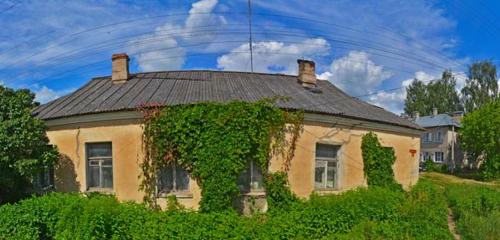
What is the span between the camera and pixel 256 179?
11.3m

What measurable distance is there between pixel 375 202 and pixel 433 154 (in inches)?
1498

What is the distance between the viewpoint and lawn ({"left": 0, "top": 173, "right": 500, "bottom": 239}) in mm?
8430

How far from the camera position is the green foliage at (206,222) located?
8336 millimetres

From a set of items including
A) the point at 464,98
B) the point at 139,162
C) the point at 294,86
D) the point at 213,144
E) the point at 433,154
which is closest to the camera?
the point at 213,144

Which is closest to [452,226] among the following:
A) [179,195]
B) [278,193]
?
[278,193]

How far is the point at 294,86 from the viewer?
569 inches

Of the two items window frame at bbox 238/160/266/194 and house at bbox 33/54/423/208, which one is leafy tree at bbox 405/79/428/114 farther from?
window frame at bbox 238/160/266/194

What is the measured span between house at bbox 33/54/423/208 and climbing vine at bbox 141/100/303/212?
39cm

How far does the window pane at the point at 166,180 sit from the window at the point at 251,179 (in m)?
2.19

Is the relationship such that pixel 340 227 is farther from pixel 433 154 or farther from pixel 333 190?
pixel 433 154

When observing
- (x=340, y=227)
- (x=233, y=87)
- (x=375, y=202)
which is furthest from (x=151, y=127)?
(x=375, y=202)

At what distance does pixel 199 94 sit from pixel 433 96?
52.6 m

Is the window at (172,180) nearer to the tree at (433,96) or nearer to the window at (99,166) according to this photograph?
the window at (99,166)

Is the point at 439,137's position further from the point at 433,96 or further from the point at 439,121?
the point at 433,96
